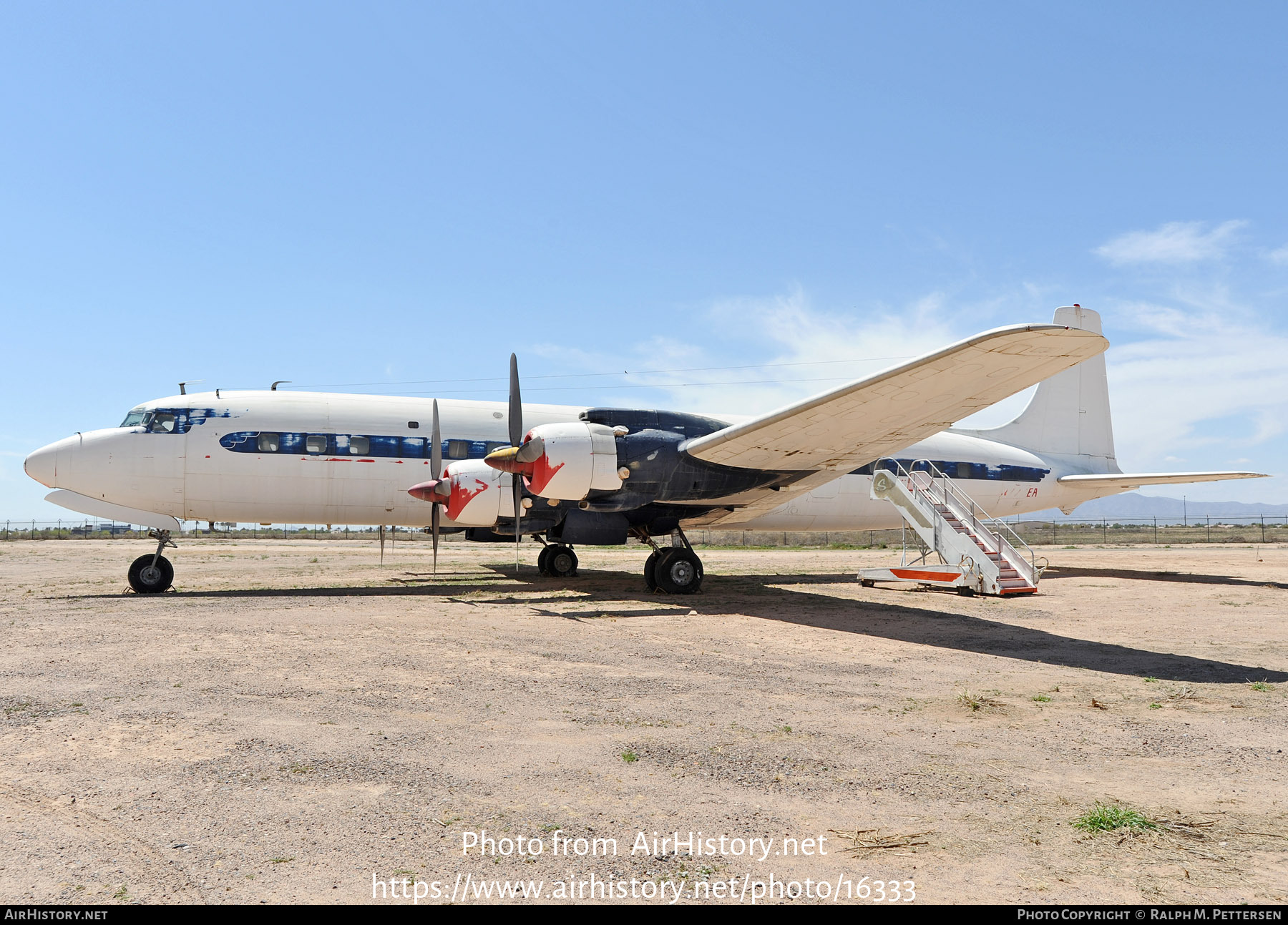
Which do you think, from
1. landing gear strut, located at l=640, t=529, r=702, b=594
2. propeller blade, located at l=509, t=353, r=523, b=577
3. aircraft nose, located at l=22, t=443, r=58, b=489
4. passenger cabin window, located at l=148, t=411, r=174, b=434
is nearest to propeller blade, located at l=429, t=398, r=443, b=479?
propeller blade, located at l=509, t=353, r=523, b=577

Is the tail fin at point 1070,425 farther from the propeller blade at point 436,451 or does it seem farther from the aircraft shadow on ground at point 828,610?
the propeller blade at point 436,451

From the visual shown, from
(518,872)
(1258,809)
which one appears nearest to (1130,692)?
(1258,809)

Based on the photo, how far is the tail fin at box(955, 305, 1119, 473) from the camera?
2278cm

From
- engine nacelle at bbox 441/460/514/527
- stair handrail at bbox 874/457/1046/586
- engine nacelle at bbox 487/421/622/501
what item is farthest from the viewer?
stair handrail at bbox 874/457/1046/586

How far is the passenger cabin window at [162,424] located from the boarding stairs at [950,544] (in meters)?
15.1

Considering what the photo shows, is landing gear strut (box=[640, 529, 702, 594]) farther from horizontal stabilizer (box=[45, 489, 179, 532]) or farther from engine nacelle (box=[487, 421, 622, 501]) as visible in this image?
horizontal stabilizer (box=[45, 489, 179, 532])

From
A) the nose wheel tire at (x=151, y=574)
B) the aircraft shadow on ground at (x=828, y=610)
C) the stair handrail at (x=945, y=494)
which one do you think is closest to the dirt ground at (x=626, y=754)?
the aircraft shadow on ground at (x=828, y=610)

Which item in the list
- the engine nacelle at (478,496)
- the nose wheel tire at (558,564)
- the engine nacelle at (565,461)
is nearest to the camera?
the engine nacelle at (565,461)

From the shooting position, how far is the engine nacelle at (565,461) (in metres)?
13.6

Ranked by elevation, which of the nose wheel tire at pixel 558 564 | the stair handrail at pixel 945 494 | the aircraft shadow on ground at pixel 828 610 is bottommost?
the aircraft shadow on ground at pixel 828 610

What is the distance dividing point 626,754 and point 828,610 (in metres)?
9.14

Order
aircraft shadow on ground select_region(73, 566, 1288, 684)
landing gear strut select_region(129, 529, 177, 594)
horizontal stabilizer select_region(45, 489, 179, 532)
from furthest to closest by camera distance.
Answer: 1. horizontal stabilizer select_region(45, 489, 179, 532)
2. landing gear strut select_region(129, 529, 177, 594)
3. aircraft shadow on ground select_region(73, 566, 1288, 684)

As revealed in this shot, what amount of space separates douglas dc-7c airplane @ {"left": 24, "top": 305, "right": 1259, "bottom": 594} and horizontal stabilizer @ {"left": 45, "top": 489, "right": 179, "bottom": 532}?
1.2 inches

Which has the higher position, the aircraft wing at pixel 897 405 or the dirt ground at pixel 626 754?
the aircraft wing at pixel 897 405
